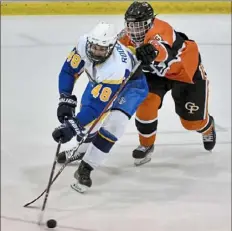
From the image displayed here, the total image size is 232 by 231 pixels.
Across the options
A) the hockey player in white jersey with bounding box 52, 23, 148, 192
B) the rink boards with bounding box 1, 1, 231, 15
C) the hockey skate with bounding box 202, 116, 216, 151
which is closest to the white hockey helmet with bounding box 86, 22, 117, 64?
the hockey player in white jersey with bounding box 52, 23, 148, 192

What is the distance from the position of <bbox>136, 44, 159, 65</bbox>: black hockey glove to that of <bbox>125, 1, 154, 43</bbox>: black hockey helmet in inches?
6.7

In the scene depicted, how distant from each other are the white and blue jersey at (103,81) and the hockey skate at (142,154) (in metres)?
0.41

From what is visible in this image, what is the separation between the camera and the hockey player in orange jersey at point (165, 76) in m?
2.91

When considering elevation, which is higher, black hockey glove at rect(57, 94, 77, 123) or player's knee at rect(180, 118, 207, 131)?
black hockey glove at rect(57, 94, 77, 123)

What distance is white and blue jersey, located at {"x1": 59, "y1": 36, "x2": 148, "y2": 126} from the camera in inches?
106

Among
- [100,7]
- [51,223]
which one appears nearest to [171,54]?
[51,223]

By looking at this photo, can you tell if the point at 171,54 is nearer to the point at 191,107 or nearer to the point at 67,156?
the point at 191,107

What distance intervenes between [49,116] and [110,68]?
1.01 m

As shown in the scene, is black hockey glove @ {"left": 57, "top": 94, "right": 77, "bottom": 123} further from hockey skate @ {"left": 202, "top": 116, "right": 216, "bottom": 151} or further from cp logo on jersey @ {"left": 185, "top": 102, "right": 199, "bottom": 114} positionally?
hockey skate @ {"left": 202, "top": 116, "right": 216, "bottom": 151}

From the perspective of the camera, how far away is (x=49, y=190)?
2.62 metres

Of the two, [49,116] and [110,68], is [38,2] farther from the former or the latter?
[110,68]

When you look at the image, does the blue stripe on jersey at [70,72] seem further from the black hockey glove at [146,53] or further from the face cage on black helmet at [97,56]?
the black hockey glove at [146,53]

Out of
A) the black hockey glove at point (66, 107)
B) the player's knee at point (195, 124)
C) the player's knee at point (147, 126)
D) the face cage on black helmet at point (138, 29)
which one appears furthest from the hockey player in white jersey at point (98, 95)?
the player's knee at point (195, 124)

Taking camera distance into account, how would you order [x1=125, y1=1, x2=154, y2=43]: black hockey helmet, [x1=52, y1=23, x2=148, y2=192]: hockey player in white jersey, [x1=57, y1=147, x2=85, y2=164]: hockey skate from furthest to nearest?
[x1=57, y1=147, x2=85, y2=164]: hockey skate → [x1=125, y1=1, x2=154, y2=43]: black hockey helmet → [x1=52, y1=23, x2=148, y2=192]: hockey player in white jersey
